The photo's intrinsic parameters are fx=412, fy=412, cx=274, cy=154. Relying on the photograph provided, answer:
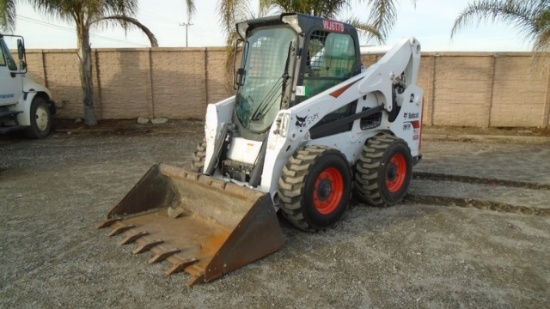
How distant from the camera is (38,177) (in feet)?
24.8

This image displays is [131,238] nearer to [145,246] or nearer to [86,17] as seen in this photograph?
[145,246]

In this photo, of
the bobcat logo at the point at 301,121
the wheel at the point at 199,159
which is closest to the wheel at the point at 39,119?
the wheel at the point at 199,159

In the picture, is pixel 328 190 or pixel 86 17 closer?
pixel 328 190

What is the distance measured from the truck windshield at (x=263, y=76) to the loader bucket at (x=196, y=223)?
106cm

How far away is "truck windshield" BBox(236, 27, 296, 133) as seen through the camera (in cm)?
489

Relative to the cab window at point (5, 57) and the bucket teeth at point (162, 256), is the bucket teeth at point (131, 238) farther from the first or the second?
the cab window at point (5, 57)

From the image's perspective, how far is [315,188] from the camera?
14.6ft

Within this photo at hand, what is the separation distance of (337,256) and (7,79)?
10440mm

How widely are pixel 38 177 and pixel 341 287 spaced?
251 inches

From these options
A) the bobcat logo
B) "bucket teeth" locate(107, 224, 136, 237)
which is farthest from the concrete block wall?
"bucket teeth" locate(107, 224, 136, 237)

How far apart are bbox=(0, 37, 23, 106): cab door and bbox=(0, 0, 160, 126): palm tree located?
224 cm

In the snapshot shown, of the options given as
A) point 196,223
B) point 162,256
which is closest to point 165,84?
point 196,223

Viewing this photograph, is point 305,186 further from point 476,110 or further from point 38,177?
point 476,110

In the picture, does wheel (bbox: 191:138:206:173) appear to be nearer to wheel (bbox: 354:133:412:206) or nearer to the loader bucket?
the loader bucket
